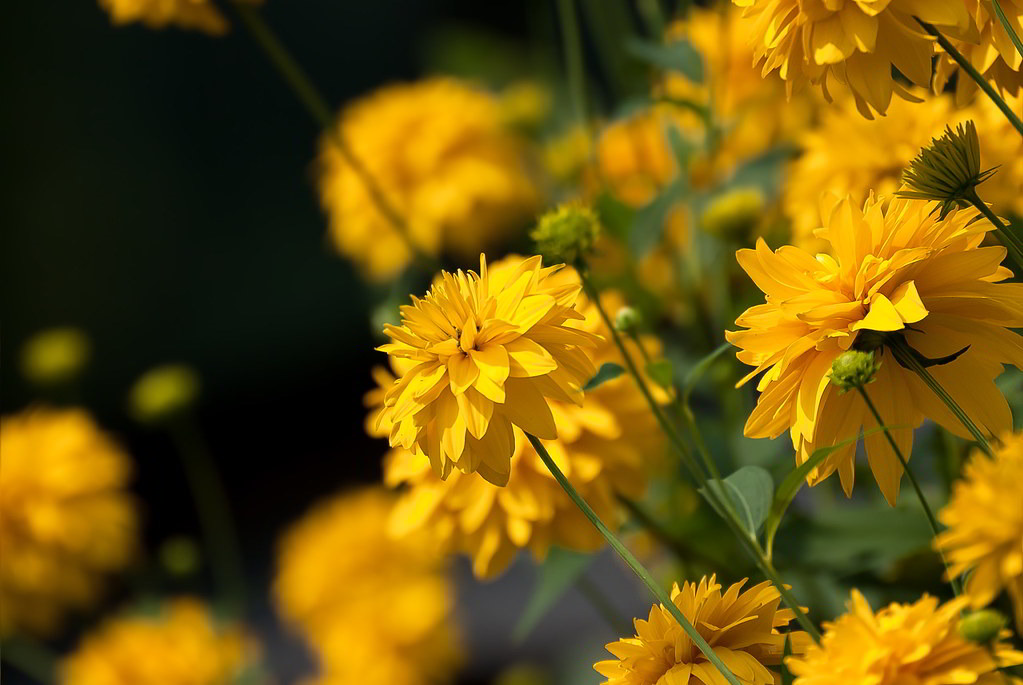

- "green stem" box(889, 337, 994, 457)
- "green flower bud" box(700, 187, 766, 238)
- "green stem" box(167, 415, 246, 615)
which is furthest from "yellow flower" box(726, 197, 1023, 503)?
"green stem" box(167, 415, 246, 615)

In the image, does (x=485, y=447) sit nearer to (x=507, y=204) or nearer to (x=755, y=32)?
(x=755, y=32)

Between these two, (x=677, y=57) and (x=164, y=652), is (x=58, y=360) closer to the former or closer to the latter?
(x=164, y=652)

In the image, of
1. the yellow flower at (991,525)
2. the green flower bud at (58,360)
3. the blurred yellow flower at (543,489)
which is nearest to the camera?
the yellow flower at (991,525)

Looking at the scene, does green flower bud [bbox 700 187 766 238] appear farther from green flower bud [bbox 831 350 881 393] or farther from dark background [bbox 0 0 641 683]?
dark background [bbox 0 0 641 683]

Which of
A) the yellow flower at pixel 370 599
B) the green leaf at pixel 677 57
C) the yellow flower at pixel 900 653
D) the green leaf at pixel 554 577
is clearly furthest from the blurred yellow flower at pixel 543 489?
the yellow flower at pixel 370 599

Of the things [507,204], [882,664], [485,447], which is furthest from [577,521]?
[507,204]

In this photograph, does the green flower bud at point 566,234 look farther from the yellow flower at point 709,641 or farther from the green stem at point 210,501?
the green stem at point 210,501
